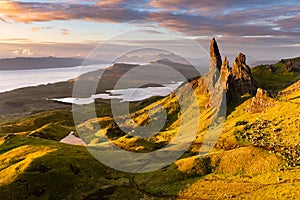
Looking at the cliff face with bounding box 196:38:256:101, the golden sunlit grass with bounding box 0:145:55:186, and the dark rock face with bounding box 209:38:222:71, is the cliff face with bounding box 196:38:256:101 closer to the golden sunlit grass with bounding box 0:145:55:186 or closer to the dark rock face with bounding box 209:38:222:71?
the dark rock face with bounding box 209:38:222:71

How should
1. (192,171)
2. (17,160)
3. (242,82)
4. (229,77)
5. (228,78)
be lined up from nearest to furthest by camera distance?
(192,171) → (17,160) → (228,78) → (229,77) → (242,82)

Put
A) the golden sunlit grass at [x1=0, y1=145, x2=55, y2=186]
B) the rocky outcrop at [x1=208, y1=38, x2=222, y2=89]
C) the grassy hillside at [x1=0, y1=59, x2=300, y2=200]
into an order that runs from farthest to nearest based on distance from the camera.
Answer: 1. the rocky outcrop at [x1=208, y1=38, x2=222, y2=89]
2. the golden sunlit grass at [x1=0, y1=145, x2=55, y2=186]
3. the grassy hillside at [x1=0, y1=59, x2=300, y2=200]

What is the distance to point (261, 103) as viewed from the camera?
133 meters

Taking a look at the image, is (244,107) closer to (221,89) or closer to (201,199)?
(221,89)

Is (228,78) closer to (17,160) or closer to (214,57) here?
(214,57)

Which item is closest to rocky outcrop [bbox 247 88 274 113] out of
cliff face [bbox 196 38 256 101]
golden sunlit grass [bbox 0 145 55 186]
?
cliff face [bbox 196 38 256 101]

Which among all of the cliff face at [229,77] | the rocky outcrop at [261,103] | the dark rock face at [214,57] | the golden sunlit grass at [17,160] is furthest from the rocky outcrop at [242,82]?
the golden sunlit grass at [17,160]

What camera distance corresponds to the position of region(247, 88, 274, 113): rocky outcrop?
130488 millimetres

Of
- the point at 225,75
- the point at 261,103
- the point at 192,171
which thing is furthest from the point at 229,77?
the point at 192,171

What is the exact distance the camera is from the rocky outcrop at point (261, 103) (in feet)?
428

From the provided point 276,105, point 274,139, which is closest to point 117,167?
point 274,139

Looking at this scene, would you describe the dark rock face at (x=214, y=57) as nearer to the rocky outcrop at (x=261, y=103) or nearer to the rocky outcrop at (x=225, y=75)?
the rocky outcrop at (x=225, y=75)

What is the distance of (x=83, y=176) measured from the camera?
9175 cm

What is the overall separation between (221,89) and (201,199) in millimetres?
101721
